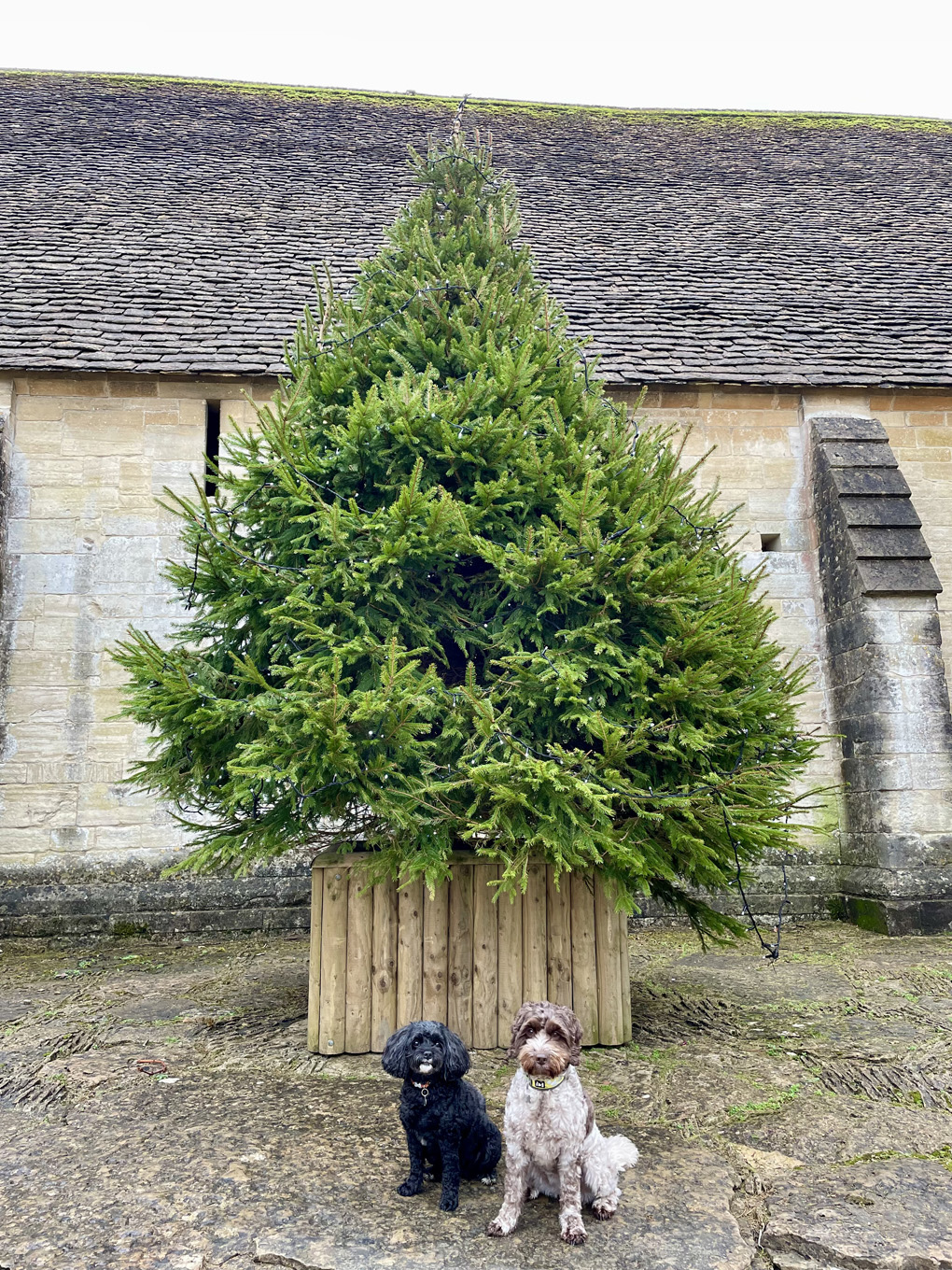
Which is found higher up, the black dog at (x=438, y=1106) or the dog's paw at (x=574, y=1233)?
the black dog at (x=438, y=1106)

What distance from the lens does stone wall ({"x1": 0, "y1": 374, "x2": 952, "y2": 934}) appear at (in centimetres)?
767

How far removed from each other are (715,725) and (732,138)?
45.3 ft

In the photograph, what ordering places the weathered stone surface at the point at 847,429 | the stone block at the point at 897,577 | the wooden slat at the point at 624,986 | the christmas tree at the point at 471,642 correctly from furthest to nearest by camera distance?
the weathered stone surface at the point at 847,429 < the stone block at the point at 897,577 < the wooden slat at the point at 624,986 < the christmas tree at the point at 471,642

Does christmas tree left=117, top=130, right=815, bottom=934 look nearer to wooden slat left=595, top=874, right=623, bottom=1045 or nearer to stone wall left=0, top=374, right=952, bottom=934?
wooden slat left=595, top=874, right=623, bottom=1045

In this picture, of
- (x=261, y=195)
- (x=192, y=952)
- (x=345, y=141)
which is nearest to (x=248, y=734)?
(x=192, y=952)

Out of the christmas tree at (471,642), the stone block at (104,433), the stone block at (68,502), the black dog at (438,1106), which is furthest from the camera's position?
the stone block at (104,433)

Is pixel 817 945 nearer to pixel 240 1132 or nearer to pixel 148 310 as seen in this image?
pixel 240 1132

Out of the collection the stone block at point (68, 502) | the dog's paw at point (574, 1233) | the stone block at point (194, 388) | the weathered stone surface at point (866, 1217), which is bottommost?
the weathered stone surface at point (866, 1217)

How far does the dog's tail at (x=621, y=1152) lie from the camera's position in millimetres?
2940

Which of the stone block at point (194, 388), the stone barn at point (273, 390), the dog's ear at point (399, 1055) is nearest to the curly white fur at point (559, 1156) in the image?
the dog's ear at point (399, 1055)

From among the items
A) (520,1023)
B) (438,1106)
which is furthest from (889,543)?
(438,1106)

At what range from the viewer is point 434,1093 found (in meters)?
2.94

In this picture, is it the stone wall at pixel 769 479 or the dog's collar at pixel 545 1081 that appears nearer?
the dog's collar at pixel 545 1081

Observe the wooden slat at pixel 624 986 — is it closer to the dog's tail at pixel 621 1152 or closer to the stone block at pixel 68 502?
the dog's tail at pixel 621 1152
